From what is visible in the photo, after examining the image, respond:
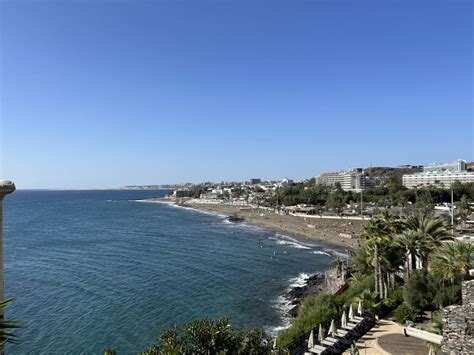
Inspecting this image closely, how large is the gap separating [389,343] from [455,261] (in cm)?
483

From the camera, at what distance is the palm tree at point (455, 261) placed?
1714cm

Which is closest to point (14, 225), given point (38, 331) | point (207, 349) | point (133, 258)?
point (133, 258)

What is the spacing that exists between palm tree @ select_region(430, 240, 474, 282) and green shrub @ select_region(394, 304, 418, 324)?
228cm

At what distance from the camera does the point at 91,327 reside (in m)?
28.5

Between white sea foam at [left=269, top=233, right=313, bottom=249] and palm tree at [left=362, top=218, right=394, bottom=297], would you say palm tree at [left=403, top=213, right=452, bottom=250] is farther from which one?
white sea foam at [left=269, top=233, right=313, bottom=249]

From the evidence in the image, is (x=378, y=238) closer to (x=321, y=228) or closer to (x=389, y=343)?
(x=389, y=343)

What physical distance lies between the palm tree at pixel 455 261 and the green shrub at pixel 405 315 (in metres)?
2.28

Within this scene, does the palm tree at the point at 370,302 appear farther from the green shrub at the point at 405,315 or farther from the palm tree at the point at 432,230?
the palm tree at the point at 432,230

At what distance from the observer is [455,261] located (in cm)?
1738

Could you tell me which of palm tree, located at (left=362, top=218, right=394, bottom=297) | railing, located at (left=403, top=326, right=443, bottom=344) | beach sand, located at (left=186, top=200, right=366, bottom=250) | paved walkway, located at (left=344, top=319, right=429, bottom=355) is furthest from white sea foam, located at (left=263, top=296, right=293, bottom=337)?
beach sand, located at (left=186, top=200, right=366, bottom=250)

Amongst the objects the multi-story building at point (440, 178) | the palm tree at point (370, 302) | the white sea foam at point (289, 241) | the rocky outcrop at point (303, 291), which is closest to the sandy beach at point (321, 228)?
the white sea foam at point (289, 241)

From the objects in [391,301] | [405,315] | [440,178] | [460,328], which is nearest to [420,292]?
[405,315]

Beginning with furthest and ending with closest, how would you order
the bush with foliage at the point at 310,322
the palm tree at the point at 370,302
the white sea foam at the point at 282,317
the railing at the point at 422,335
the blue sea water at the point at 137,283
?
1. the blue sea water at the point at 137,283
2. the white sea foam at the point at 282,317
3. the palm tree at the point at 370,302
4. the bush with foliage at the point at 310,322
5. the railing at the point at 422,335

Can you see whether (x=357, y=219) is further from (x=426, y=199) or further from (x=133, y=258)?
(x=133, y=258)
